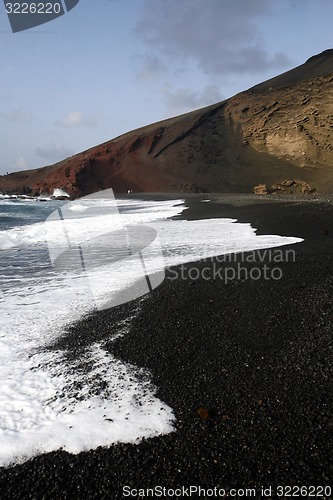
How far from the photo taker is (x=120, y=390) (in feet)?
8.75

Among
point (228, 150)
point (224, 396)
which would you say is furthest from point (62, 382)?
point (228, 150)

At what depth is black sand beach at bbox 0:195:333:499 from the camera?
1834mm

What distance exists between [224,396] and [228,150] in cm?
4734

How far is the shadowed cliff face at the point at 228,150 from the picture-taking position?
3478cm

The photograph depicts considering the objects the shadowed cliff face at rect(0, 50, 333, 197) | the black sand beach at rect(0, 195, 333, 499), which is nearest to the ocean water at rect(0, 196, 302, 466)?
the black sand beach at rect(0, 195, 333, 499)

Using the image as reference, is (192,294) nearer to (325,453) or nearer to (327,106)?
(325,453)

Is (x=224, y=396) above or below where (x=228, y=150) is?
below

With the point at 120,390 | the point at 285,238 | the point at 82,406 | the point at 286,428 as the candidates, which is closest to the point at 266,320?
the point at 286,428

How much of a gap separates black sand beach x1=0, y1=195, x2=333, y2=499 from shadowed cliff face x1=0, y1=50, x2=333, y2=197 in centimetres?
2831

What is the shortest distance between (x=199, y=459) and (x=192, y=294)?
295 cm

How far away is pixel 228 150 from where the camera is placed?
1810 inches

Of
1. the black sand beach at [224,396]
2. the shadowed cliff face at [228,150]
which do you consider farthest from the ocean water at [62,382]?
the shadowed cliff face at [228,150]

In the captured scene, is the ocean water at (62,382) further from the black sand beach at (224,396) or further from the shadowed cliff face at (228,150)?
the shadowed cliff face at (228,150)

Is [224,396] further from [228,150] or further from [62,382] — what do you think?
[228,150]
